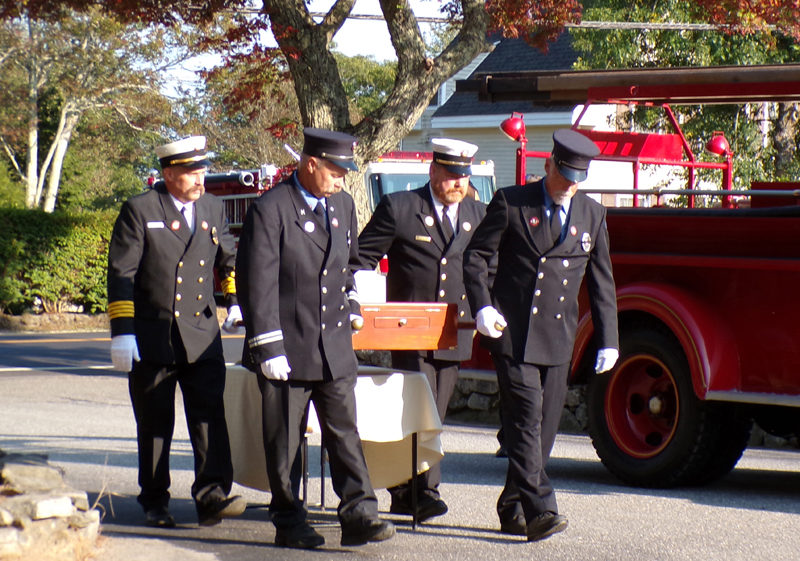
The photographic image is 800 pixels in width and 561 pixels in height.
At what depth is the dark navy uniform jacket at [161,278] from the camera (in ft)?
21.2

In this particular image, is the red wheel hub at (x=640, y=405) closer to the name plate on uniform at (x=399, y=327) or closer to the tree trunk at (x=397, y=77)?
the name plate on uniform at (x=399, y=327)

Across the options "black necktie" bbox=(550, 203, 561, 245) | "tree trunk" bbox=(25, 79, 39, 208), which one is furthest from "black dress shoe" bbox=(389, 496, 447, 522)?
"tree trunk" bbox=(25, 79, 39, 208)

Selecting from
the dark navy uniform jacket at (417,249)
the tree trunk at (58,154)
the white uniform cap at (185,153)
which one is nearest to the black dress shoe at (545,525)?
the dark navy uniform jacket at (417,249)

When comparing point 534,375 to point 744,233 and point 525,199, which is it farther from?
point 744,233

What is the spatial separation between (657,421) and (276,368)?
3030mm

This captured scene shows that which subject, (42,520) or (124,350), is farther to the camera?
(124,350)

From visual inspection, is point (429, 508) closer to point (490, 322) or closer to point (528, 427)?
point (528, 427)

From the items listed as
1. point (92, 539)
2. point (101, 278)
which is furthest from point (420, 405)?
point (101, 278)

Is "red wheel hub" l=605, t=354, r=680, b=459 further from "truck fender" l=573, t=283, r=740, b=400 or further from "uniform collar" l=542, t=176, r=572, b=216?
"uniform collar" l=542, t=176, r=572, b=216

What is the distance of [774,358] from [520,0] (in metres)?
6.76

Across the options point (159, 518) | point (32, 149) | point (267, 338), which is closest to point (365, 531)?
point (267, 338)

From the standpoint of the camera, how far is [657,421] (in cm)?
786

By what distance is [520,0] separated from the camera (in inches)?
514

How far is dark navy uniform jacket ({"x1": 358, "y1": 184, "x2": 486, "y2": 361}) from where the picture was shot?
6988 mm
